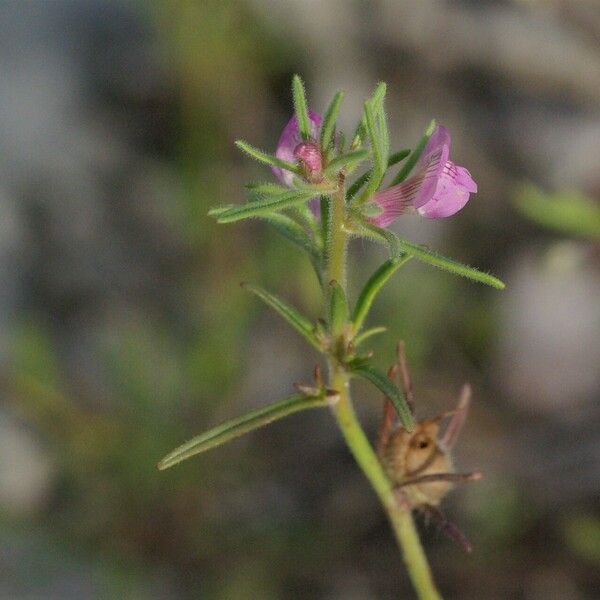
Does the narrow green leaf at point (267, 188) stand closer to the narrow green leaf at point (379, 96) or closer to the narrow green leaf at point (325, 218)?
the narrow green leaf at point (325, 218)

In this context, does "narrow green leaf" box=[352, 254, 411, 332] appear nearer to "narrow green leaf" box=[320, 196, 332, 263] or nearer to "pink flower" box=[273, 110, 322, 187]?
"narrow green leaf" box=[320, 196, 332, 263]

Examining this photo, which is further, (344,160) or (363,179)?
(363,179)

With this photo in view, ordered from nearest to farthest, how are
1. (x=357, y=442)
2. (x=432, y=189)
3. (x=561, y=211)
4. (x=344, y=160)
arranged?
(x=344, y=160), (x=432, y=189), (x=357, y=442), (x=561, y=211)

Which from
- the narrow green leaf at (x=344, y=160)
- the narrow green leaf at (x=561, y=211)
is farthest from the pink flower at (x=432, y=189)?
the narrow green leaf at (x=561, y=211)

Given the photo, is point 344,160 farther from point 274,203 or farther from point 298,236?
point 298,236

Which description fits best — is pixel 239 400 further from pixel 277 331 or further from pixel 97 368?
→ pixel 97 368

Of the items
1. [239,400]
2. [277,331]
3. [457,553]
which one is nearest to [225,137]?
[277,331]

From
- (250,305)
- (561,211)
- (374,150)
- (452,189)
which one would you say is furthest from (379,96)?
(250,305)
